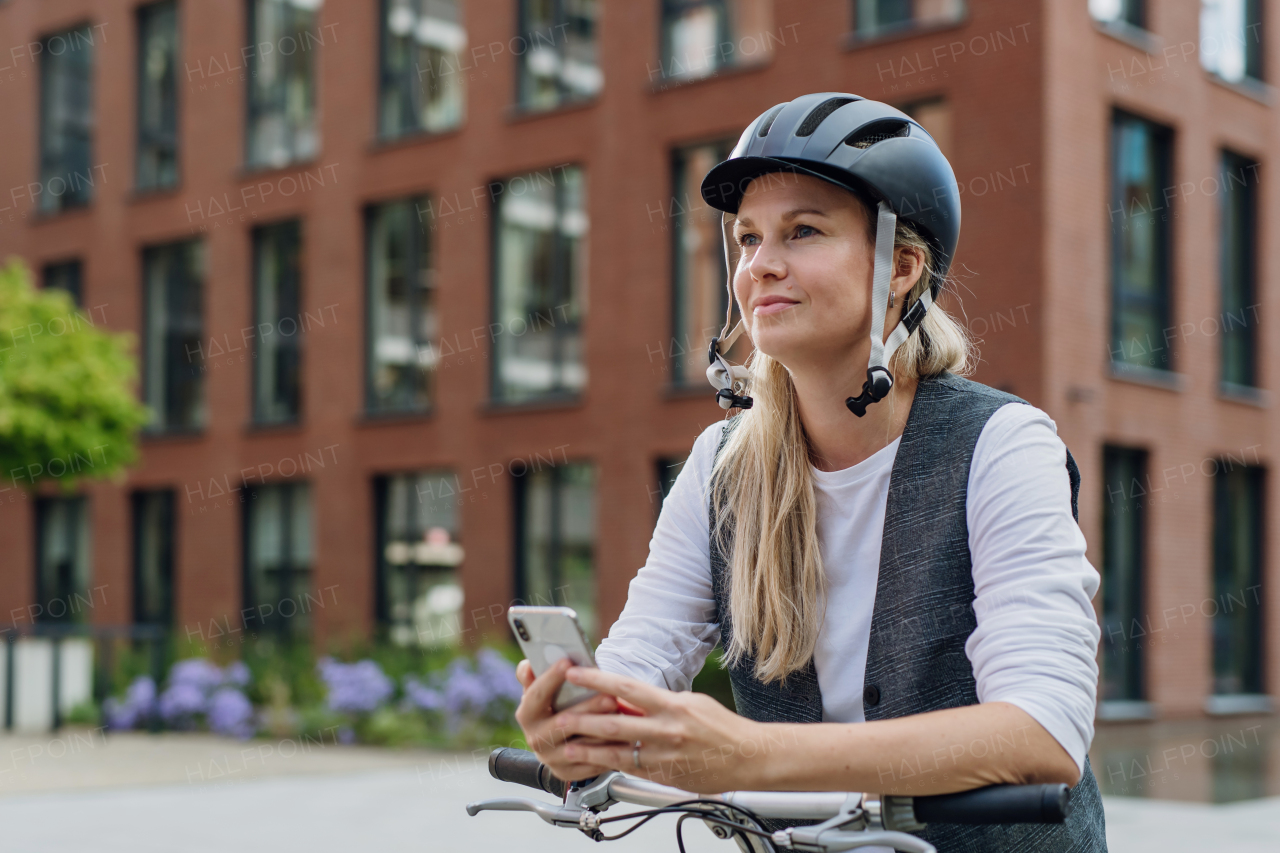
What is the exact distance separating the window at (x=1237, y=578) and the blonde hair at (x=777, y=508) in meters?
18.7

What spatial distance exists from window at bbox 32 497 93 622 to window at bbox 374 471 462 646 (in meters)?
7.12

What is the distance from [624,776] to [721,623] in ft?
1.36

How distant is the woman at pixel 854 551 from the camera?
6.40ft

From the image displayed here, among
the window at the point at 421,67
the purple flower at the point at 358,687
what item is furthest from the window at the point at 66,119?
the purple flower at the point at 358,687

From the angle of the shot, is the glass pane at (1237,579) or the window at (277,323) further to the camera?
the window at (277,323)

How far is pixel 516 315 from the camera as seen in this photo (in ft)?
70.9

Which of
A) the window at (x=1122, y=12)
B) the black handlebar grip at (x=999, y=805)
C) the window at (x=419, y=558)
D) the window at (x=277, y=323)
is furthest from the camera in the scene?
the window at (x=277, y=323)

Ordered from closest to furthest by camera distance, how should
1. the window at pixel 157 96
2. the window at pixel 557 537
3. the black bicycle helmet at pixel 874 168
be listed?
the black bicycle helmet at pixel 874 168, the window at pixel 557 537, the window at pixel 157 96

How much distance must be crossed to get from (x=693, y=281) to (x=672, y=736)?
704 inches

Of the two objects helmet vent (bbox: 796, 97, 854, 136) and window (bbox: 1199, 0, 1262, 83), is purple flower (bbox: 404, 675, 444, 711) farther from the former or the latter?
helmet vent (bbox: 796, 97, 854, 136)

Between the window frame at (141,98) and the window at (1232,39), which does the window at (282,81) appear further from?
the window at (1232,39)

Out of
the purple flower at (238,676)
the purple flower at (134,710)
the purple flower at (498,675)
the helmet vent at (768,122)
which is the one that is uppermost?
the helmet vent at (768,122)

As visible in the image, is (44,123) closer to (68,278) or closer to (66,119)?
(66,119)

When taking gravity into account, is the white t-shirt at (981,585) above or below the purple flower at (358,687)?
above
